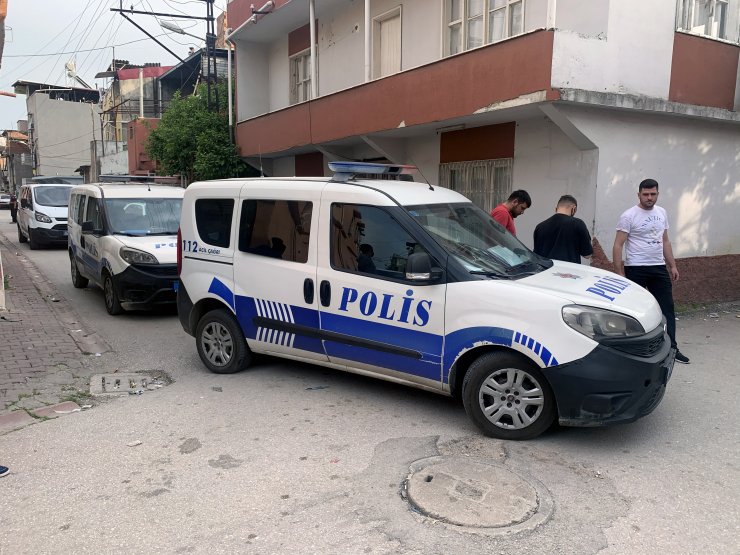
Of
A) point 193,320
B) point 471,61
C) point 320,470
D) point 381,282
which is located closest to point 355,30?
point 471,61

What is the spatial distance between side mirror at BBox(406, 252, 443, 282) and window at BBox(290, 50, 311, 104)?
12.2m

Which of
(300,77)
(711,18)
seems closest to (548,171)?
(711,18)

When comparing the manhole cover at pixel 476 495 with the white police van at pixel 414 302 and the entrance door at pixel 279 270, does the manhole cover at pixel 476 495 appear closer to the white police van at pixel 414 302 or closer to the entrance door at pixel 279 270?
the white police van at pixel 414 302

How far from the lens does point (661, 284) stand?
5.98 meters

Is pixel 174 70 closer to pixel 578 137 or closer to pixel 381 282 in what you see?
pixel 578 137

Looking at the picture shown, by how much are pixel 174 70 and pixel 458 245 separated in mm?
34203

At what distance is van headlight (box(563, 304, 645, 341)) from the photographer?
379 cm

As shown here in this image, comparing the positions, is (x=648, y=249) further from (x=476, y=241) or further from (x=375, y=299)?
(x=375, y=299)

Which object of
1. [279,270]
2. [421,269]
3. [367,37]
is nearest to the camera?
[421,269]

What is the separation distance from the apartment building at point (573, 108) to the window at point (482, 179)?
27mm

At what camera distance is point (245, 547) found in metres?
2.92

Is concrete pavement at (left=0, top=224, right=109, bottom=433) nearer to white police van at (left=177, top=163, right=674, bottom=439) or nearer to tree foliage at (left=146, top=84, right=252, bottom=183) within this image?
white police van at (left=177, top=163, right=674, bottom=439)

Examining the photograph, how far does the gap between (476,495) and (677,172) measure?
727cm

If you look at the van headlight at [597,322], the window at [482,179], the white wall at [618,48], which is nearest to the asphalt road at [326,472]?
the van headlight at [597,322]
